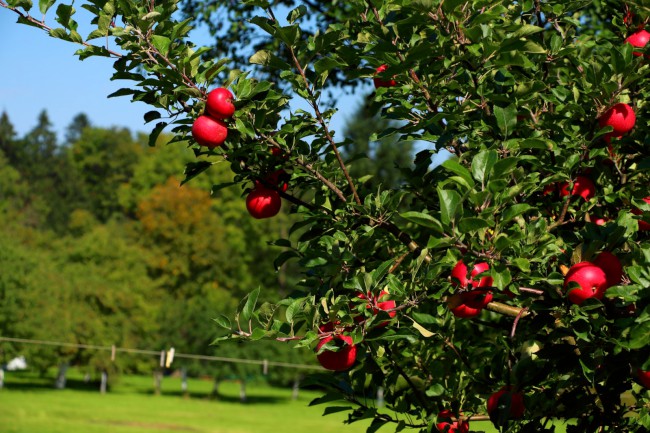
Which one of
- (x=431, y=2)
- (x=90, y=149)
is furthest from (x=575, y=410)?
(x=90, y=149)

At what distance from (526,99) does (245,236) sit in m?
50.8

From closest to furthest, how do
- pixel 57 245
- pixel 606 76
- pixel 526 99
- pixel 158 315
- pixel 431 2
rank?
1. pixel 431 2
2. pixel 606 76
3. pixel 526 99
4. pixel 158 315
5. pixel 57 245

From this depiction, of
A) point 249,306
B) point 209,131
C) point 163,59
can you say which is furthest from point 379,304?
point 163,59

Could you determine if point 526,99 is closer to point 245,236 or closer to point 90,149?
point 245,236

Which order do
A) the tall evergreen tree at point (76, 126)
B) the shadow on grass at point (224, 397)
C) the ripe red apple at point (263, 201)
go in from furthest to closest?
the tall evergreen tree at point (76, 126) < the shadow on grass at point (224, 397) < the ripe red apple at point (263, 201)

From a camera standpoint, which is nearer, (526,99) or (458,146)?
(526,99)

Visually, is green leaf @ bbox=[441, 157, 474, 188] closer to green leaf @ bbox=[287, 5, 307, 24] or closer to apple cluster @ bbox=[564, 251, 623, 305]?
apple cluster @ bbox=[564, 251, 623, 305]

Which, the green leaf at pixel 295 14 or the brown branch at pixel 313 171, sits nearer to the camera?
the green leaf at pixel 295 14

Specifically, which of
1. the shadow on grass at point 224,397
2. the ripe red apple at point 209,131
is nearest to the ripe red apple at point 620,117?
the ripe red apple at point 209,131

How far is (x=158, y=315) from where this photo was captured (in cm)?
4766

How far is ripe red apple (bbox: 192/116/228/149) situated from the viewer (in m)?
3.41

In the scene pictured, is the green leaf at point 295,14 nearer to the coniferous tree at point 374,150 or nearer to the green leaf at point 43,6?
the green leaf at point 43,6

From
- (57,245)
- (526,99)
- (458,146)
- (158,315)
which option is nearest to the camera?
(526,99)

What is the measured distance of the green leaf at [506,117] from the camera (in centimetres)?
350
